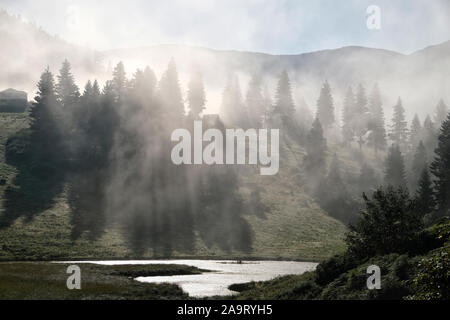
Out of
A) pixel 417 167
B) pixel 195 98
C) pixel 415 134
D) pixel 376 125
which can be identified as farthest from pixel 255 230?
pixel 415 134

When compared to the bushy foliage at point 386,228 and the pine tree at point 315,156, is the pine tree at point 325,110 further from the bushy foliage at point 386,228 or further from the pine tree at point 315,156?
the bushy foliage at point 386,228

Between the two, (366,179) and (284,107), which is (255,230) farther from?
(284,107)

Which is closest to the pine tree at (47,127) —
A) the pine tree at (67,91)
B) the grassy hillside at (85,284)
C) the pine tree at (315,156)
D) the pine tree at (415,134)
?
the pine tree at (67,91)

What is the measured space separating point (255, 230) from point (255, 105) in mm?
62318

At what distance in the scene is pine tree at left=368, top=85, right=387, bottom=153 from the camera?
137 m

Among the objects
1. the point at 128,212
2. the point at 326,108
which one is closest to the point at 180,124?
the point at 128,212

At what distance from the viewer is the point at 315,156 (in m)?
118

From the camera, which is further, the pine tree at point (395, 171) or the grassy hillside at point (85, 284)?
the pine tree at point (395, 171)

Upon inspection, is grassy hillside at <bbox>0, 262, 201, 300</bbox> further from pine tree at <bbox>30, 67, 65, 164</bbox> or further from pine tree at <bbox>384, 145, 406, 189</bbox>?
pine tree at <bbox>384, 145, 406, 189</bbox>

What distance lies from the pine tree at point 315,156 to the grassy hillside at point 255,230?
3464mm


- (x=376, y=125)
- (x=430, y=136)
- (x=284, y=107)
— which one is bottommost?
(x=430, y=136)

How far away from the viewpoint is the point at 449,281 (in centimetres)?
1608

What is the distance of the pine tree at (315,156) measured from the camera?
11657 centimetres

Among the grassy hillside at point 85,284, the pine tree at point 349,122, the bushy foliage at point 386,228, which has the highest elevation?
the pine tree at point 349,122
